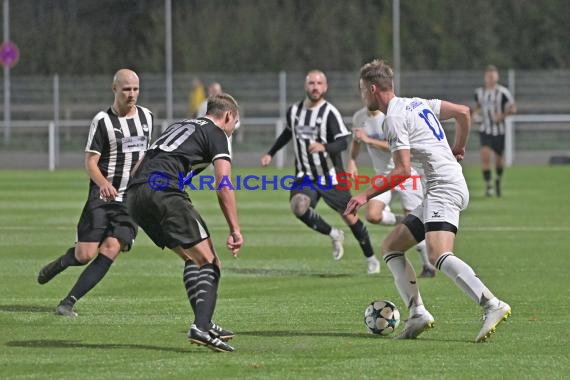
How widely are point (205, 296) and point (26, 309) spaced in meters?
2.93

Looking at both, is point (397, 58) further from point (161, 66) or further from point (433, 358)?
point (433, 358)

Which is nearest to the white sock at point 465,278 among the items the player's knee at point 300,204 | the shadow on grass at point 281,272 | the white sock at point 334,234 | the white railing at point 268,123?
the shadow on grass at point 281,272

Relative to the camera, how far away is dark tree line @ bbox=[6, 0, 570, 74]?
147 feet

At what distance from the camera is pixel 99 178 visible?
10.5 meters

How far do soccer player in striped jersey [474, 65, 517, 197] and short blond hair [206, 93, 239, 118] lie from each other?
16817 mm

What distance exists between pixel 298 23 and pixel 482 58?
666cm

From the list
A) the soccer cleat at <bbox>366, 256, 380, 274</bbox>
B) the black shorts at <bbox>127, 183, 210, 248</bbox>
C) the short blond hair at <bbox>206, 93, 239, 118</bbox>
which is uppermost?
the short blond hair at <bbox>206, 93, 239, 118</bbox>

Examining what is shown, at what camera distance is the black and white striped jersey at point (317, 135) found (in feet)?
47.6

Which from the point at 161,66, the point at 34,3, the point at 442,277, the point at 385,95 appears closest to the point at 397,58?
the point at 161,66

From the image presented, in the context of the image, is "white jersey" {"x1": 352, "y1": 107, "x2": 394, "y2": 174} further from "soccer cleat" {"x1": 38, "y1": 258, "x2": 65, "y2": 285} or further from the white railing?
the white railing

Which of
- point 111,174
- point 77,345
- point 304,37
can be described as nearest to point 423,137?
point 77,345

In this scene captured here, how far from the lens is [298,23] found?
46.8m

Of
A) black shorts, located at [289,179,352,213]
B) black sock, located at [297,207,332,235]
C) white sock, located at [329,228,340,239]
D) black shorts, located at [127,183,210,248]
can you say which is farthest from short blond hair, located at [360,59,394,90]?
white sock, located at [329,228,340,239]

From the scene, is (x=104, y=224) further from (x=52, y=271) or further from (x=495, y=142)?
(x=495, y=142)
